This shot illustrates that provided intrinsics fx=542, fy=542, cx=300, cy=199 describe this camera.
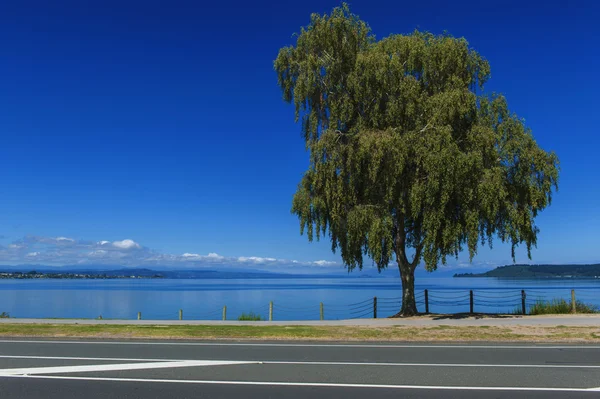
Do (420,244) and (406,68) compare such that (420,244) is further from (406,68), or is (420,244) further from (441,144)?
(406,68)

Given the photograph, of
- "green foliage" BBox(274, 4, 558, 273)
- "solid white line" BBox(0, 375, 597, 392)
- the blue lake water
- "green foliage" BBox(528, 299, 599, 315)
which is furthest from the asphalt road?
the blue lake water

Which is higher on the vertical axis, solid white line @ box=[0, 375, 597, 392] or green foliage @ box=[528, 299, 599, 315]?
solid white line @ box=[0, 375, 597, 392]

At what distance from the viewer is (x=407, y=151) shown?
854 inches

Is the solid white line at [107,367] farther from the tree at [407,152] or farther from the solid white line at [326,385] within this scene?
the tree at [407,152]

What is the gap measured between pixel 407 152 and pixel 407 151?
1.9 inches

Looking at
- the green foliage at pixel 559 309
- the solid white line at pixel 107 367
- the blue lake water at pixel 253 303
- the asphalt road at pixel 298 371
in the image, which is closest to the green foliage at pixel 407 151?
the green foliage at pixel 559 309

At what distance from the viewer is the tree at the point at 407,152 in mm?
21625

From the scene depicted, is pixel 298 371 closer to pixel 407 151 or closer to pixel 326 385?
pixel 326 385

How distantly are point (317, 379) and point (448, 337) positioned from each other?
23.2ft

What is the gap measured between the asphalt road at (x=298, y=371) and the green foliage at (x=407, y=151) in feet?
28.2

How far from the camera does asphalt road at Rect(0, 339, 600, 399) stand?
834 cm

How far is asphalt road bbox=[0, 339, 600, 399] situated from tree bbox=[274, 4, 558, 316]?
28.5 feet

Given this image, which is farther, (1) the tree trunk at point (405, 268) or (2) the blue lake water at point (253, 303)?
(2) the blue lake water at point (253, 303)

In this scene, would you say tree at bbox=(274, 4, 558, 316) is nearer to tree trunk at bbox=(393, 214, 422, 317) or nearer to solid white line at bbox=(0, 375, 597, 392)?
tree trunk at bbox=(393, 214, 422, 317)
